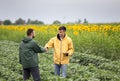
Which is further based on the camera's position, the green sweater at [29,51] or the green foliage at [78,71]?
the green foliage at [78,71]

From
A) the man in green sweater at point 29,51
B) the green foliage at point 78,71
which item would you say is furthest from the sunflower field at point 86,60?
the man in green sweater at point 29,51

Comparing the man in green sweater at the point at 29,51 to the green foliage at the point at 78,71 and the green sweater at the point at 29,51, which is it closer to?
the green sweater at the point at 29,51

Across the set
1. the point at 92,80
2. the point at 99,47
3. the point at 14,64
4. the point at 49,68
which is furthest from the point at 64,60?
the point at 99,47

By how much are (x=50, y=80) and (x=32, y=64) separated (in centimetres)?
88

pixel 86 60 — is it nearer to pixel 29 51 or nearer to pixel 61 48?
pixel 61 48

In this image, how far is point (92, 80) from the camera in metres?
8.55

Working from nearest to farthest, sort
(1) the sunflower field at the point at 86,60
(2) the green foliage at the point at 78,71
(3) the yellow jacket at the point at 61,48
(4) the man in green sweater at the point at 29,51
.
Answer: (4) the man in green sweater at the point at 29,51 < (3) the yellow jacket at the point at 61,48 < (2) the green foliage at the point at 78,71 < (1) the sunflower field at the point at 86,60

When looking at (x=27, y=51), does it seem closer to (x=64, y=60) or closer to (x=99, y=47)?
(x=64, y=60)

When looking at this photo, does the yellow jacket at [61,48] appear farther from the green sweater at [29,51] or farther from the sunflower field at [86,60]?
the green sweater at [29,51]

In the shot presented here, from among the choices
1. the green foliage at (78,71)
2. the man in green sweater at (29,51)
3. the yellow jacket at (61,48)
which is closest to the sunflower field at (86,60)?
the green foliage at (78,71)

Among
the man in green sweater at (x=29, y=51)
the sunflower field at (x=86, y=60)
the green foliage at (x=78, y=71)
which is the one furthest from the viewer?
the sunflower field at (x=86, y=60)

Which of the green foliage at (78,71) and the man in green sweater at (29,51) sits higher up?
the man in green sweater at (29,51)

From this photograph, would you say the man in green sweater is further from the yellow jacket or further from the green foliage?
the green foliage

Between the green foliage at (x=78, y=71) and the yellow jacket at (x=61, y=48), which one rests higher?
the yellow jacket at (x=61, y=48)
